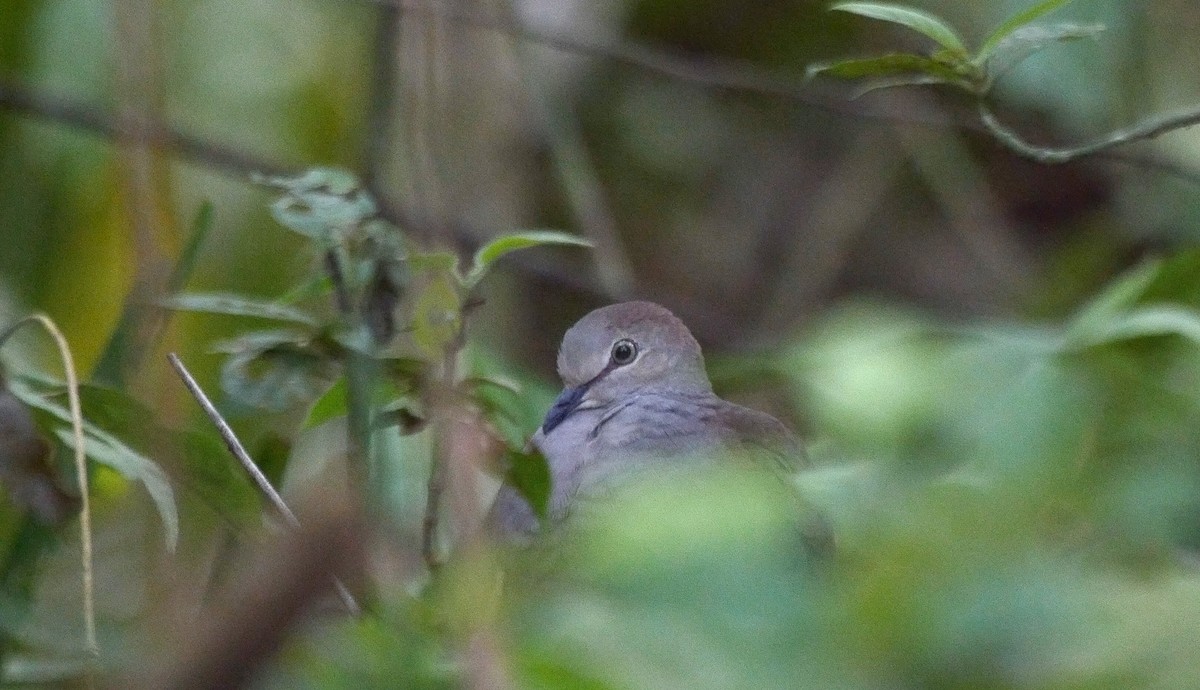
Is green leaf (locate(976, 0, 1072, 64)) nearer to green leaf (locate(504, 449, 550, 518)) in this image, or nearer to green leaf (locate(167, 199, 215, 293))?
green leaf (locate(504, 449, 550, 518))

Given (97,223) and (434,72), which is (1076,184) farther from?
(434,72)

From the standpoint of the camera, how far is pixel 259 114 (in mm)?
3219

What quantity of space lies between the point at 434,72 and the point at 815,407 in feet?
2.98

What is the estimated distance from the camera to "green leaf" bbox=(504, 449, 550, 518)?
129cm

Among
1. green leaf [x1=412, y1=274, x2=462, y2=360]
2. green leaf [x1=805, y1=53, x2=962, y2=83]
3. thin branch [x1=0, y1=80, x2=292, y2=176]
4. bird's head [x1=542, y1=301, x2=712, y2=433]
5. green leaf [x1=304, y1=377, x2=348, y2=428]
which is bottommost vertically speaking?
green leaf [x1=304, y1=377, x2=348, y2=428]

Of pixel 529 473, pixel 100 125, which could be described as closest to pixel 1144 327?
pixel 529 473

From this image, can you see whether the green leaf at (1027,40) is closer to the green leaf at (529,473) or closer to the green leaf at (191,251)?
the green leaf at (529,473)

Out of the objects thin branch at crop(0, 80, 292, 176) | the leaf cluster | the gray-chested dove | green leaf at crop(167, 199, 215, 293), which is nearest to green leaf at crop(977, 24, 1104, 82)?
the leaf cluster

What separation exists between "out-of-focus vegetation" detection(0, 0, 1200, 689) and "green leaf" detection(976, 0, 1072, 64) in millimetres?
19

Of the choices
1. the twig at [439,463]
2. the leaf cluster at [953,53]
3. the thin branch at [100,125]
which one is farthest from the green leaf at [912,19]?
the thin branch at [100,125]

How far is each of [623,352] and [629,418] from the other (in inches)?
12.8

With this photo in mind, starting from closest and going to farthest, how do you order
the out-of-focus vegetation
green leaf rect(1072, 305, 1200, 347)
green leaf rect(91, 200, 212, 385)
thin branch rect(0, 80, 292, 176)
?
the out-of-focus vegetation < green leaf rect(91, 200, 212, 385) < green leaf rect(1072, 305, 1200, 347) < thin branch rect(0, 80, 292, 176)

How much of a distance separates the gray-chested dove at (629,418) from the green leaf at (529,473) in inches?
6.1

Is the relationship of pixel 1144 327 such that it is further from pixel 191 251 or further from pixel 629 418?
pixel 191 251
